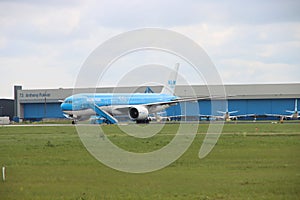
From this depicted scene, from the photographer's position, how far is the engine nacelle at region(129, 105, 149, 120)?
Answer: 3310 inches

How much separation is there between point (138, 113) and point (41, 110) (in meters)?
71.1

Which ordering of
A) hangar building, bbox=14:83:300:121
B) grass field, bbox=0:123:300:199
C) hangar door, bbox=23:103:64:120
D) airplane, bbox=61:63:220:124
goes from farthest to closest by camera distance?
1. hangar door, bbox=23:103:64:120
2. hangar building, bbox=14:83:300:121
3. airplane, bbox=61:63:220:124
4. grass field, bbox=0:123:300:199

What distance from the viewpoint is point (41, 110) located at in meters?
151

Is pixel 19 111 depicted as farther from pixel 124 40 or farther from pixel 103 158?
pixel 103 158

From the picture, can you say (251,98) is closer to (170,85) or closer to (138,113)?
(170,85)

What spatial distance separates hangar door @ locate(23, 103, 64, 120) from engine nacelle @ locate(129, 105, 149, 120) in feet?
216

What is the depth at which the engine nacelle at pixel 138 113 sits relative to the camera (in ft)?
276

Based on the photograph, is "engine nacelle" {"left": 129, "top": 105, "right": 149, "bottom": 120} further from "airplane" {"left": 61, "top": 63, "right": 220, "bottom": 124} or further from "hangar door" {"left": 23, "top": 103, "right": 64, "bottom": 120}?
"hangar door" {"left": 23, "top": 103, "right": 64, "bottom": 120}

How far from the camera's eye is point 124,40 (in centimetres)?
4403

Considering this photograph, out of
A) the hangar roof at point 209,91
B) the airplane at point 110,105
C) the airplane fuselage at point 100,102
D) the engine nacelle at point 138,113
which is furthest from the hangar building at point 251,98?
the engine nacelle at point 138,113

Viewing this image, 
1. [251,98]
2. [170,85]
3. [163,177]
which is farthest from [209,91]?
[163,177]

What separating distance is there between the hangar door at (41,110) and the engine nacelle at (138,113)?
65.7 meters

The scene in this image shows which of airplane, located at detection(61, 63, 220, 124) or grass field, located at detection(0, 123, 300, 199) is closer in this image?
grass field, located at detection(0, 123, 300, 199)

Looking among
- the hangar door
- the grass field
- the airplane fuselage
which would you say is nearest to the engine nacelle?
the airplane fuselage
